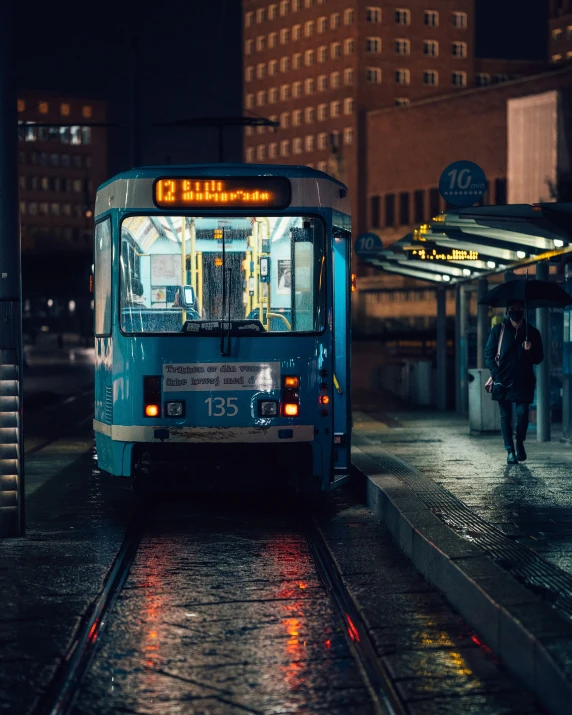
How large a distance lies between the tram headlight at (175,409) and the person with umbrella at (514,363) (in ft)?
13.7

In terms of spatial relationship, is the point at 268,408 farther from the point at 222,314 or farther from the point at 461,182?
the point at 461,182

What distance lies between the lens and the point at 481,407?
17.2m

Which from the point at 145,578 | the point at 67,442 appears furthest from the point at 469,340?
the point at 145,578

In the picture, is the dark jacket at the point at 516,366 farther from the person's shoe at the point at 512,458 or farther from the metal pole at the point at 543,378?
the metal pole at the point at 543,378

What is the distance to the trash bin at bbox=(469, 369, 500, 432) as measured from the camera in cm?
1722

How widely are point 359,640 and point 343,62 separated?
119 metres

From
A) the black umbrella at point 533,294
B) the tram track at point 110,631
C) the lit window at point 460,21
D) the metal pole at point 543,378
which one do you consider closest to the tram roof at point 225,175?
the tram track at point 110,631

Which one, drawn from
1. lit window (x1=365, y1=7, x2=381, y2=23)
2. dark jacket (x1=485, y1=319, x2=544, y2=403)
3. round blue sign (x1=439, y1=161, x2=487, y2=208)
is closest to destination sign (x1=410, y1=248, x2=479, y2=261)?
round blue sign (x1=439, y1=161, x2=487, y2=208)

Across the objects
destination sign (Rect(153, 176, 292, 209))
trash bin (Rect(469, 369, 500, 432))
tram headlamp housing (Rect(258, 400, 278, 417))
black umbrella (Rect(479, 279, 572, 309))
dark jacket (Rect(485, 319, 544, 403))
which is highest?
destination sign (Rect(153, 176, 292, 209))

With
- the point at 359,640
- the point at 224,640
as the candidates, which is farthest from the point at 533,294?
the point at 224,640

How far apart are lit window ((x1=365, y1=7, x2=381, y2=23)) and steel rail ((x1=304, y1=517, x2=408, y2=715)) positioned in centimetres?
11510

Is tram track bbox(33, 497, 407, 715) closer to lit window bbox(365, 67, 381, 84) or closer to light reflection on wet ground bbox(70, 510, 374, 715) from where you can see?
light reflection on wet ground bbox(70, 510, 374, 715)

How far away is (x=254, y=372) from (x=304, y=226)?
1.30 m

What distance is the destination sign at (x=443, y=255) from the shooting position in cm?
1803
